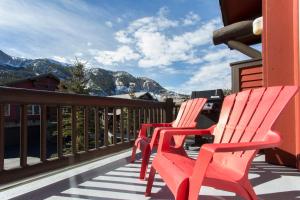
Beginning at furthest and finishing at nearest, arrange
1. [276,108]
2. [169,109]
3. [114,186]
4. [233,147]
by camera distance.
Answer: [169,109]
[114,186]
[276,108]
[233,147]

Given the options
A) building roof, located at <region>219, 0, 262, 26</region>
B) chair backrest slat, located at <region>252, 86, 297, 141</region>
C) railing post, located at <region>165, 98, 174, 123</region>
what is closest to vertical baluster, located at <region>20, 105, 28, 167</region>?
chair backrest slat, located at <region>252, 86, 297, 141</region>

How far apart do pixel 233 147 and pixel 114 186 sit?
1565 mm

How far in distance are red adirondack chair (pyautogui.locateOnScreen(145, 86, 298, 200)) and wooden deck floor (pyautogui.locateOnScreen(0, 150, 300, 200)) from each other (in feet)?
0.96

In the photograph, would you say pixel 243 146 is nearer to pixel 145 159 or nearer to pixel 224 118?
pixel 224 118

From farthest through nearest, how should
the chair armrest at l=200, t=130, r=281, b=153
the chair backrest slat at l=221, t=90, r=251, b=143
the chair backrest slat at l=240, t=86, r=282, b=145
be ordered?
the chair backrest slat at l=221, t=90, r=251, b=143, the chair backrest slat at l=240, t=86, r=282, b=145, the chair armrest at l=200, t=130, r=281, b=153

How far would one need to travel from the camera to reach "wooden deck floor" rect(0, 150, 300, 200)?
2393 millimetres

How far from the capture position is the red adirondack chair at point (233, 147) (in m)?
1.46

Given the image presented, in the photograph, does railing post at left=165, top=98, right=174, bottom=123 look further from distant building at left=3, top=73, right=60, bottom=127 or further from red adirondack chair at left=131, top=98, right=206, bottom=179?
distant building at left=3, top=73, right=60, bottom=127

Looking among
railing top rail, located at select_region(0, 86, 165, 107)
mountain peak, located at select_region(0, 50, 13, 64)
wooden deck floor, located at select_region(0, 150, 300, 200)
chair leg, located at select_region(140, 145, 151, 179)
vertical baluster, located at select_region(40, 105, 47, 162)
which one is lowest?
wooden deck floor, located at select_region(0, 150, 300, 200)

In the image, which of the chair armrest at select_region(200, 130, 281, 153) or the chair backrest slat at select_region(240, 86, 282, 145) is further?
the chair backrest slat at select_region(240, 86, 282, 145)

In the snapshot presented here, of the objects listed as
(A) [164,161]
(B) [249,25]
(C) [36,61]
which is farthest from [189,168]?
(C) [36,61]

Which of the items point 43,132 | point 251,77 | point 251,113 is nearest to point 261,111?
point 251,113

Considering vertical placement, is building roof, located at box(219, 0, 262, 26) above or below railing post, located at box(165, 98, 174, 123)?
above

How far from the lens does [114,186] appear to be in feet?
8.92
